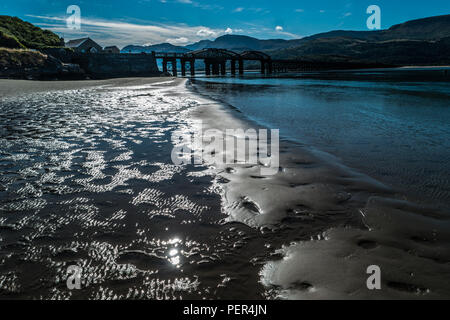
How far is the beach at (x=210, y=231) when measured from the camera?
6.28 feet

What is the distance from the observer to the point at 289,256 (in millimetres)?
2232

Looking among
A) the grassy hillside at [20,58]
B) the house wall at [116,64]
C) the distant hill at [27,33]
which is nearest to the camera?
the grassy hillside at [20,58]

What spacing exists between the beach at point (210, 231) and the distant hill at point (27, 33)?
53842mm

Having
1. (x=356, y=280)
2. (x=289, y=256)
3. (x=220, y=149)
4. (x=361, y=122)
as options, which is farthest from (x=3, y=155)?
(x=361, y=122)

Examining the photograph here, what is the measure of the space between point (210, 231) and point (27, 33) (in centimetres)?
7084

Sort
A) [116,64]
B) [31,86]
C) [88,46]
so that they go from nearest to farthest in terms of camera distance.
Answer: [31,86]
[116,64]
[88,46]

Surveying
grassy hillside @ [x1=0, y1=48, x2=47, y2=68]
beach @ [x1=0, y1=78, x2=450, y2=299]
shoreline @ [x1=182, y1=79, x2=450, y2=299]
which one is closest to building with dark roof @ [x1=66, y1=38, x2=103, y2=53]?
grassy hillside @ [x1=0, y1=48, x2=47, y2=68]

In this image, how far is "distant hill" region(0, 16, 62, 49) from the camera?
46.9 metres

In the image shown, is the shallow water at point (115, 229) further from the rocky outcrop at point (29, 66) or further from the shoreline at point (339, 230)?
the rocky outcrop at point (29, 66)

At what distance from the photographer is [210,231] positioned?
2.61 meters

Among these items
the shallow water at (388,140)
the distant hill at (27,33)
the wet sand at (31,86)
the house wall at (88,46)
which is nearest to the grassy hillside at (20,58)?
the distant hill at (27,33)

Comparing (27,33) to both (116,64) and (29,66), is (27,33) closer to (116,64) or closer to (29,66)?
(116,64)

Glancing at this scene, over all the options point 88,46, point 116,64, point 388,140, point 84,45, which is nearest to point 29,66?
point 116,64

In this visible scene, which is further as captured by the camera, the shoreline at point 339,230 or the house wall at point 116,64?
the house wall at point 116,64
